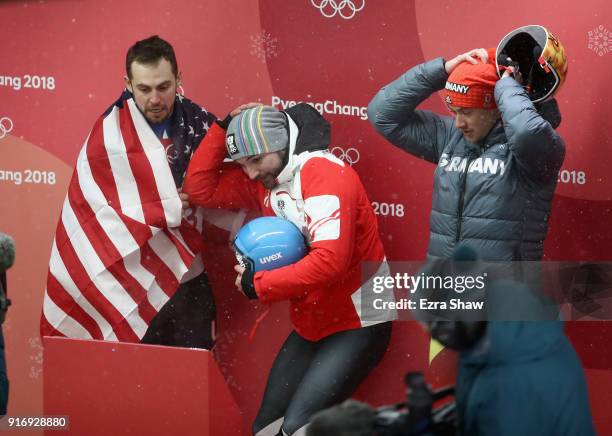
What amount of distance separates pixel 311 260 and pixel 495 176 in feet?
2.26

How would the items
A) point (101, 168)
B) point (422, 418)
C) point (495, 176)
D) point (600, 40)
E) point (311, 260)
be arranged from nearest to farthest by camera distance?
point (422, 418) < point (495, 176) < point (311, 260) < point (600, 40) < point (101, 168)

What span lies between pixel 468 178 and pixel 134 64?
1.35 metres

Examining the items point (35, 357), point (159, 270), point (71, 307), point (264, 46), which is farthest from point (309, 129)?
point (35, 357)

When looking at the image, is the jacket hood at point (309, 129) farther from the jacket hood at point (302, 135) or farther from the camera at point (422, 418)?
the camera at point (422, 418)

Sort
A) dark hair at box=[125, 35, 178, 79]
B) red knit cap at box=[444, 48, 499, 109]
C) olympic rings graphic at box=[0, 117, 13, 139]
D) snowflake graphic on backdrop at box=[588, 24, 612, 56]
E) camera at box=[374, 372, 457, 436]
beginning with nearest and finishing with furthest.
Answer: camera at box=[374, 372, 457, 436], red knit cap at box=[444, 48, 499, 109], snowflake graphic on backdrop at box=[588, 24, 612, 56], dark hair at box=[125, 35, 178, 79], olympic rings graphic at box=[0, 117, 13, 139]

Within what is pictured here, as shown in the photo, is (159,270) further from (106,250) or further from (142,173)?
(142,173)

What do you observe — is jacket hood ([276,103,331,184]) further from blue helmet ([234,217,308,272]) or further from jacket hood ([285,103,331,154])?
blue helmet ([234,217,308,272])

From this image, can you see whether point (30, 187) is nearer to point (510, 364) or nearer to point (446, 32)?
point (446, 32)

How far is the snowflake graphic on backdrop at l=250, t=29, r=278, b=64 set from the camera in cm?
404

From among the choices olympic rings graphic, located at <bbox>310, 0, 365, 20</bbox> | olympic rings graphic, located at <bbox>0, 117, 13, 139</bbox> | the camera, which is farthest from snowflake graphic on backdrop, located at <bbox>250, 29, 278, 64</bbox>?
the camera

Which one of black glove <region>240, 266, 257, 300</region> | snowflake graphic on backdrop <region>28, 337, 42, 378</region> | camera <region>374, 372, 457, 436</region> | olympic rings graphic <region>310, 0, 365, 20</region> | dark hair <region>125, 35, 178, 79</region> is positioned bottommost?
camera <region>374, 372, 457, 436</region>

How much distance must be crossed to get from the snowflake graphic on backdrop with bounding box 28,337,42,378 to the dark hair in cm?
119

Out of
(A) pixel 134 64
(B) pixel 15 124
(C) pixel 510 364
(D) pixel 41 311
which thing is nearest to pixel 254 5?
(A) pixel 134 64

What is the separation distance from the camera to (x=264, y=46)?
13.3ft
